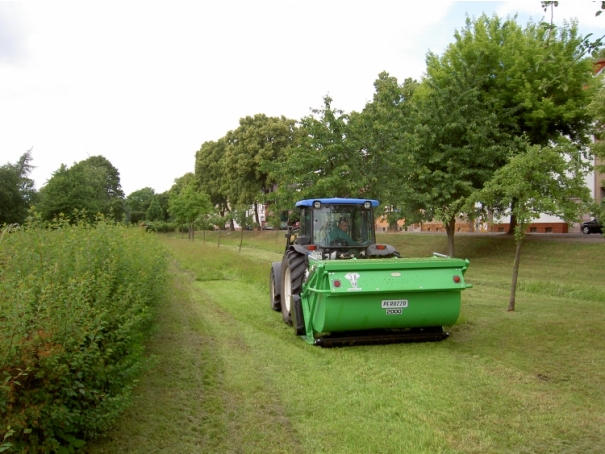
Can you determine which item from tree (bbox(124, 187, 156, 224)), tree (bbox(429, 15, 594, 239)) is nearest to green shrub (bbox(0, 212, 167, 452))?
tree (bbox(429, 15, 594, 239))

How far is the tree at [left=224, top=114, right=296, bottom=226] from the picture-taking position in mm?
49375

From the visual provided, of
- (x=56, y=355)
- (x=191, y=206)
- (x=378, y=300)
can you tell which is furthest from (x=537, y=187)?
(x=191, y=206)

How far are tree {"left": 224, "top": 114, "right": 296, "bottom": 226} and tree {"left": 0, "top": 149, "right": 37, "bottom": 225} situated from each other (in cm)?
1853

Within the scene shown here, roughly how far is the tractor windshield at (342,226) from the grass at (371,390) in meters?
1.77

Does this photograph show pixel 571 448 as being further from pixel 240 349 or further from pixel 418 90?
pixel 418 90

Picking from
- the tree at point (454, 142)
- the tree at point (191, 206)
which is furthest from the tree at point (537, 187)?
the tree at point (191, 206)

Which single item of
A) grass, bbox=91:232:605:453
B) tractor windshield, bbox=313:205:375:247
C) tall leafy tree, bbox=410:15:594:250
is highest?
tall leafy tree, bbox=410:15:594:250

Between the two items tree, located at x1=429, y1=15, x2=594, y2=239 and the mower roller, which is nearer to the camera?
the mower roller

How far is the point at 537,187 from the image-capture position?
10.6 metres

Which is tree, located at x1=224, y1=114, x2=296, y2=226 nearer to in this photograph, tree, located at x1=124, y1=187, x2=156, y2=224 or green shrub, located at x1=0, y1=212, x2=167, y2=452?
green shrub, located at x1=0, y1=212, x2=167, y2=452

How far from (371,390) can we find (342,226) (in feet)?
14.3

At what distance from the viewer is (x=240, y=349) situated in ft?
24.5

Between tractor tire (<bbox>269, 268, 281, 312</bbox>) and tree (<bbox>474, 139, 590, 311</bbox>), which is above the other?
tree (<bbox>474, 139, 590, 311</bbox>)

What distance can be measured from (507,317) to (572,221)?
2573mm
